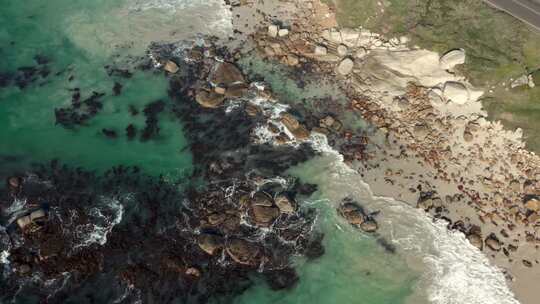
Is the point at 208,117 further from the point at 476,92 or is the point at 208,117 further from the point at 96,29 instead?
the point at 476,92

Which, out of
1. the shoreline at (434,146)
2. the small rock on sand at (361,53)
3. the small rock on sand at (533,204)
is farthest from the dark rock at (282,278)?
the small rock on sand at (361,53)

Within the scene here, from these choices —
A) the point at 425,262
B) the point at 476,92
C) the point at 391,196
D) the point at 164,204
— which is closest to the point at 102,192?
the point at 164,204

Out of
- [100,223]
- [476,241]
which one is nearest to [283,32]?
[100,223]

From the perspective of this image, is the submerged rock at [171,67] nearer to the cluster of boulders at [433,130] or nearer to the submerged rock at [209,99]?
the submerged rock at [209,99]

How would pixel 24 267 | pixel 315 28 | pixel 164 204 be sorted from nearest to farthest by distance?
pixel 24 267 → pixel 164 204 → pixel 315 28

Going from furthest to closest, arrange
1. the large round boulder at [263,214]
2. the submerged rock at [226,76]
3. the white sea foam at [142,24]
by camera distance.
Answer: the white sea foam at [142,24] → the submerged rock at [226,76] → the large round boulder at [263,214]

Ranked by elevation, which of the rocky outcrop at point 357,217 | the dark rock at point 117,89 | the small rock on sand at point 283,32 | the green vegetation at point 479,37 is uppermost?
the green vegetation at point 479,37

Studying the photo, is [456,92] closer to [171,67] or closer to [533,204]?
[533,204]

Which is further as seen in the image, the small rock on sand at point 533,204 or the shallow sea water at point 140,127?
the small rock on sand at point 533,204
